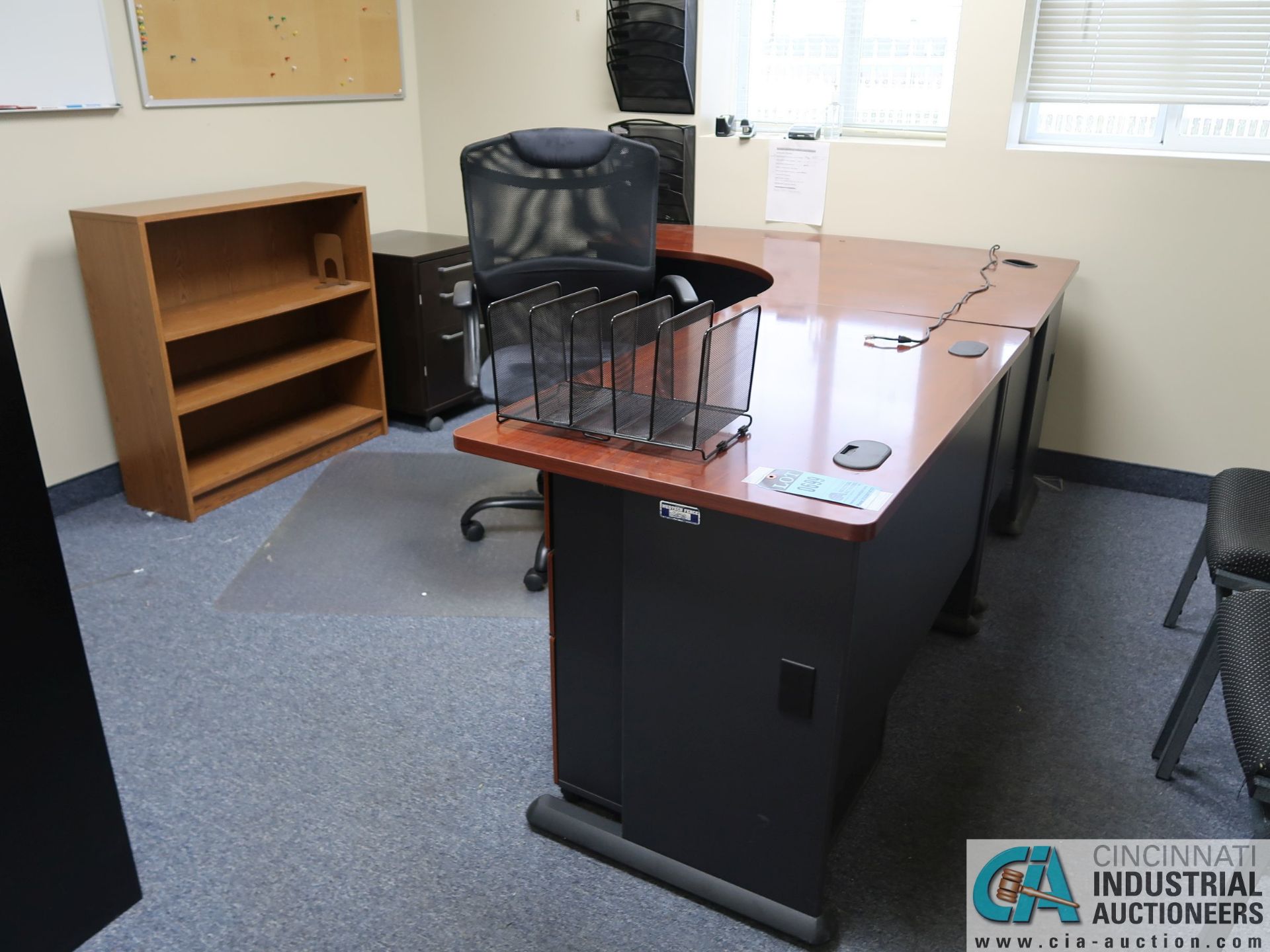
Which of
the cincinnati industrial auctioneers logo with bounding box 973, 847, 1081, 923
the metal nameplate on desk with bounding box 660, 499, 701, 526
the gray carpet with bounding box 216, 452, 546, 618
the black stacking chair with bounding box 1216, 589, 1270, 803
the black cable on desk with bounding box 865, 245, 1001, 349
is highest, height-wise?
the black cable on desk with bounding box 865, 245, 1001, 349

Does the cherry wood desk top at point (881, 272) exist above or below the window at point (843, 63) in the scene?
below

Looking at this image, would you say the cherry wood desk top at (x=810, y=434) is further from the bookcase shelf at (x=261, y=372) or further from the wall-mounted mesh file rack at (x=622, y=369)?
the bookcase shelf at (x=261, y=372)

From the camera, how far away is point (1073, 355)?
11.0ft

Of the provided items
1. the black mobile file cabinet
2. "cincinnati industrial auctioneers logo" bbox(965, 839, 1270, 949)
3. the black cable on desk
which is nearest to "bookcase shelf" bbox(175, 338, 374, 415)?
the black mobile file cabinet

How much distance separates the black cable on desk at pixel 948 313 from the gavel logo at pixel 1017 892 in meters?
1.08

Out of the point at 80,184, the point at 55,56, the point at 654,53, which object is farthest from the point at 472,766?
the point at 654,53

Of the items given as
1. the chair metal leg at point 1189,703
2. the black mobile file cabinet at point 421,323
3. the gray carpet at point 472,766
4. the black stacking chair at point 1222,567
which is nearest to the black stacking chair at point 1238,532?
the black stacking chair at point 1222,567

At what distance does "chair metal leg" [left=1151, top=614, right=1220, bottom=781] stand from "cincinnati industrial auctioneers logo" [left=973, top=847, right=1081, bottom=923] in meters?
0.37

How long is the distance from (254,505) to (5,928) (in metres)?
1.84

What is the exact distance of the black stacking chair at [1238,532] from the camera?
1880 mm

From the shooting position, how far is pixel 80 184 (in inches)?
116

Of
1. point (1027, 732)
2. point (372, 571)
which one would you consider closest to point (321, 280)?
point (372, 571)

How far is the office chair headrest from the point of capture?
268cm

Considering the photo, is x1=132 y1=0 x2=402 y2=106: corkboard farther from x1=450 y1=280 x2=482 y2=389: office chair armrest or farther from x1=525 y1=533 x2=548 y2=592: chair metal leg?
x1=525 y1=533 x2=548 y2=592: chair metal leg
